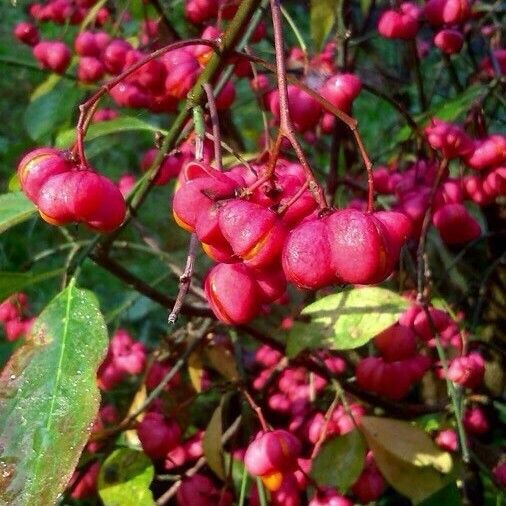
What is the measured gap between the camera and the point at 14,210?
89 centimetres

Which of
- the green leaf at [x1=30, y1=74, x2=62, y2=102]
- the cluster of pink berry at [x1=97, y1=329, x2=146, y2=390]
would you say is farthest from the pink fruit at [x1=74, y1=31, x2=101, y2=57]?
the cluster of pink berry at [x1=97, y1=329, x2=146, y2=390]

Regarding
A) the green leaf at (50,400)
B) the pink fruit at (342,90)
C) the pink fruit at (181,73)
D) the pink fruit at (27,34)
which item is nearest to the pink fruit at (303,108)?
the pink fruit at (342,90)

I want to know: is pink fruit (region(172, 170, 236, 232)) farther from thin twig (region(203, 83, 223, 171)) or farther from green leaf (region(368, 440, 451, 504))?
green leaf (region(368, 440, 451, 504))

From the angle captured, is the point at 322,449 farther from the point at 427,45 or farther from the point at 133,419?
the point at 427,45

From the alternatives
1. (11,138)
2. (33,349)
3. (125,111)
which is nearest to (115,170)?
(11,138)

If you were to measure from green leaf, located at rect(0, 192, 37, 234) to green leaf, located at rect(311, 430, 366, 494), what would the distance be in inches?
21.5

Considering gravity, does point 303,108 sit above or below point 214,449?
above

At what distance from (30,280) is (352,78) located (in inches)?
18.0

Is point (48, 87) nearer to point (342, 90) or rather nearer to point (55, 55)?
point (55, 55)

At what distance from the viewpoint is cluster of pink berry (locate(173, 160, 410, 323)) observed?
23.5 inches

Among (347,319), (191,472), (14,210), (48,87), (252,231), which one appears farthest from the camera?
(48,87)

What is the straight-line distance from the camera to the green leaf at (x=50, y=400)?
0.71 metres

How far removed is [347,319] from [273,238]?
0.52 meters

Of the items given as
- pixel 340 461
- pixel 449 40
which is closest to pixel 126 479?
pixel 340 461
